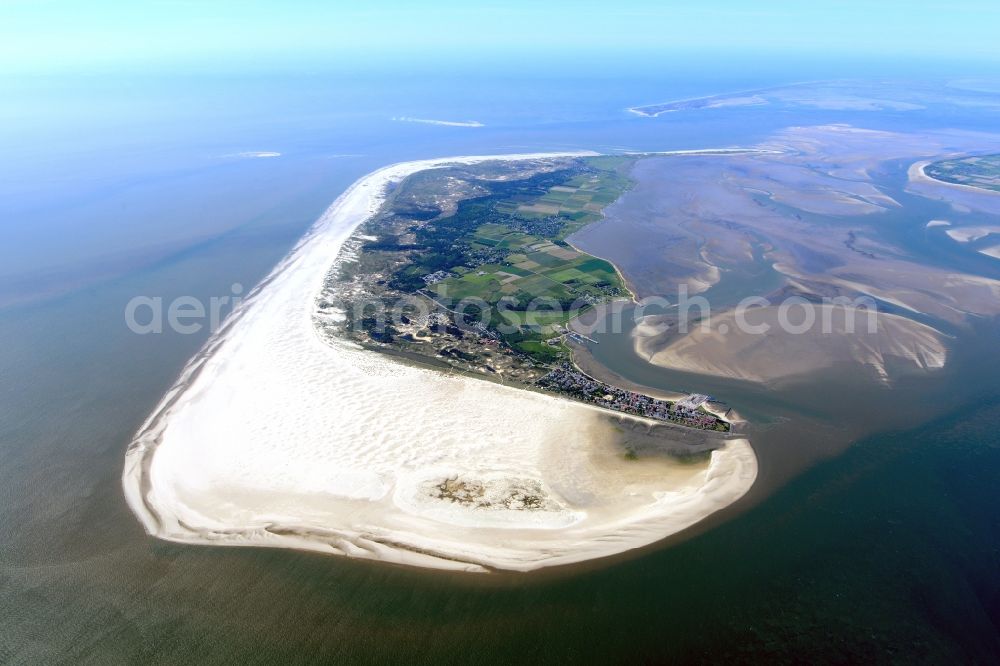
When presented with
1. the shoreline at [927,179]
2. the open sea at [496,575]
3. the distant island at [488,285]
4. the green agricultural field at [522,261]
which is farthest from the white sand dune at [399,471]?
the shoreline at [927,179]

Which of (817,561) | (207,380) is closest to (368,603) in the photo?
(817,561)

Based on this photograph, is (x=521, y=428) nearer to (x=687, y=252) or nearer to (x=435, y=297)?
(x=435, y=297)

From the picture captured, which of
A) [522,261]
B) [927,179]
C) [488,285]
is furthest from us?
[927,179]

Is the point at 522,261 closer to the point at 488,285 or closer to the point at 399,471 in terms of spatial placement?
the point at 488,285

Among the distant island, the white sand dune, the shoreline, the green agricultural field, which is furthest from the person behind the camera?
the shoreline

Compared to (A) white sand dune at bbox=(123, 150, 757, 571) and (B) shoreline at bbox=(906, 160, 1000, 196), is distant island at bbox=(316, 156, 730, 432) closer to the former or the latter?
(A) white sand dune at bbox=(123, 150, 757, 571)

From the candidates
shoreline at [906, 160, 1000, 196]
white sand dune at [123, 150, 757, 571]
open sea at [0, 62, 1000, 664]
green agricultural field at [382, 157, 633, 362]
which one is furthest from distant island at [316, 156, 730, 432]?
shoreline at [906, 160, 1000, 196]

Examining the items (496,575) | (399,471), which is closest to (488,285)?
(399,471)

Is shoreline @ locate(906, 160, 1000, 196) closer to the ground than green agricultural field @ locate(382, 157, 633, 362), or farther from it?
farther from it

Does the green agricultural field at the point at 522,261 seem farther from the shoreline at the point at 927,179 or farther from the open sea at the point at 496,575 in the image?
the shoreline at the point at 927,179
